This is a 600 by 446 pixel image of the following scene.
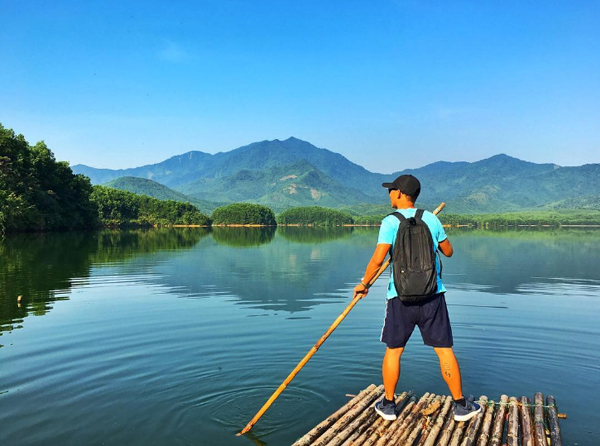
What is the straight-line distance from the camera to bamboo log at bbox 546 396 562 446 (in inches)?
216

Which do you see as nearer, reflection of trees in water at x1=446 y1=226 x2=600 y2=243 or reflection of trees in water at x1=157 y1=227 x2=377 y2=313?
reflection of trees in water at x1=157 y1=227 x2=377 y2=313

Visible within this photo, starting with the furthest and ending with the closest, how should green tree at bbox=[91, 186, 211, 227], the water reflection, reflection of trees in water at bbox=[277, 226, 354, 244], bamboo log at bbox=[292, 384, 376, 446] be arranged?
green tree at bbox=[91, 186, 211, 227], reflection of trees in water at bbox=[277, 226, 354, 244], the water reflection, bamboo log at bbox=[292, 384, 376, 446]

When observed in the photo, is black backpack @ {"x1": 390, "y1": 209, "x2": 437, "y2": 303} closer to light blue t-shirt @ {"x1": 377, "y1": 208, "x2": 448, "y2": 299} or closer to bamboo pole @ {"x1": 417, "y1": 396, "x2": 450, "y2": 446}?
light blue t-shirt @ {"x1": 377, "y1": 208, "x2": 448, "y2": 299}

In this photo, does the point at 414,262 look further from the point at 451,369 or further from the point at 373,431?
the point at 373,431

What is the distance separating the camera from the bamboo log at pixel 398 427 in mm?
5391

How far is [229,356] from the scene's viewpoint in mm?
10109

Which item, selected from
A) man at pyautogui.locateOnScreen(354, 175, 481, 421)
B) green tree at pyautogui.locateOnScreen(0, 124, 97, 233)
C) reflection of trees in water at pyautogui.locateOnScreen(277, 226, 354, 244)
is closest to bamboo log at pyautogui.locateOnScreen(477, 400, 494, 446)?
man at pyautogui.locateOnScreen(354, 175, 481, 421)

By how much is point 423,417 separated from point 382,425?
2.01 feet

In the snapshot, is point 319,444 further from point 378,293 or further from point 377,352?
point 378,293

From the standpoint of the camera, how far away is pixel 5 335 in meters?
11.6

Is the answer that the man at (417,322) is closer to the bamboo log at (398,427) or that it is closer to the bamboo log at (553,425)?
the bamboo log at (398,427)

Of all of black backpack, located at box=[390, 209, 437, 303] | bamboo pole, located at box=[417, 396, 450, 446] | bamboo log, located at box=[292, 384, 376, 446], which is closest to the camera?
bamboo log, located at box=[292, 384, 376, 446]

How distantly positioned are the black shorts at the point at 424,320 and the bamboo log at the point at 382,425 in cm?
95

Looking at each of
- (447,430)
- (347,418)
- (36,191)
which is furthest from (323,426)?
(36,191)
